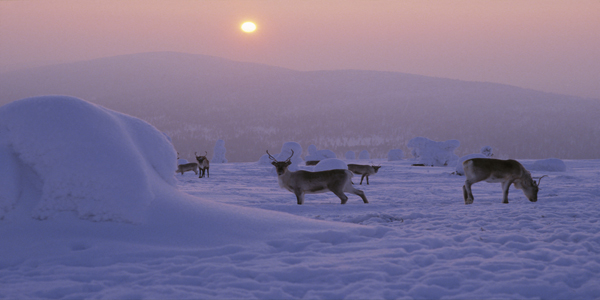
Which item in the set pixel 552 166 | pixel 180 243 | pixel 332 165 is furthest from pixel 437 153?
pixel 180 243

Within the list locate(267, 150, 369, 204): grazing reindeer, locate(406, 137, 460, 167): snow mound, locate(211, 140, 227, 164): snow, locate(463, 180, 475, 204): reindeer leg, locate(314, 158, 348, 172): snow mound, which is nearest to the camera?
locate(463, 180, 475, 204): reindeer leg

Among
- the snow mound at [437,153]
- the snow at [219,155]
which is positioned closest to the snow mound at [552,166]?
the snow mound at [437,153]

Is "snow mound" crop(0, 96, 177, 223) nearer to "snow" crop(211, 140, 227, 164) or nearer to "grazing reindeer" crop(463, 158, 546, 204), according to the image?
"grazing reindeer" crop(463, 158, 546, 204)

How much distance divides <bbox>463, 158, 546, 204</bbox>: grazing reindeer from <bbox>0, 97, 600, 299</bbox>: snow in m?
4.22

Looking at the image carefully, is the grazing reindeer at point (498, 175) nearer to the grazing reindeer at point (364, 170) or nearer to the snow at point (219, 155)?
the grazing reindeer at point (364, 170)

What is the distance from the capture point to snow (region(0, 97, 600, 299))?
4.34m

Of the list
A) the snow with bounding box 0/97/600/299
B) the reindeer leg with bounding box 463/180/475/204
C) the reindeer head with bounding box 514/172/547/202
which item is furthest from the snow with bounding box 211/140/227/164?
the snow with bounding box 0/97/600/299

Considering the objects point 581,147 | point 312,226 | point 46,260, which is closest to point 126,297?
point 46,260

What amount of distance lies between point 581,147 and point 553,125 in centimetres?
3295

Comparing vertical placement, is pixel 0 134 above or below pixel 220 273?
above

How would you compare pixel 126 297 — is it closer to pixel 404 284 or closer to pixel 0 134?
pixel 404 284

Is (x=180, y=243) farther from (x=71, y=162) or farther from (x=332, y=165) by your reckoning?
(x=332, y=165)

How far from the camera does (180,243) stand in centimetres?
583

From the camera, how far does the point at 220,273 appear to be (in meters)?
4.67
